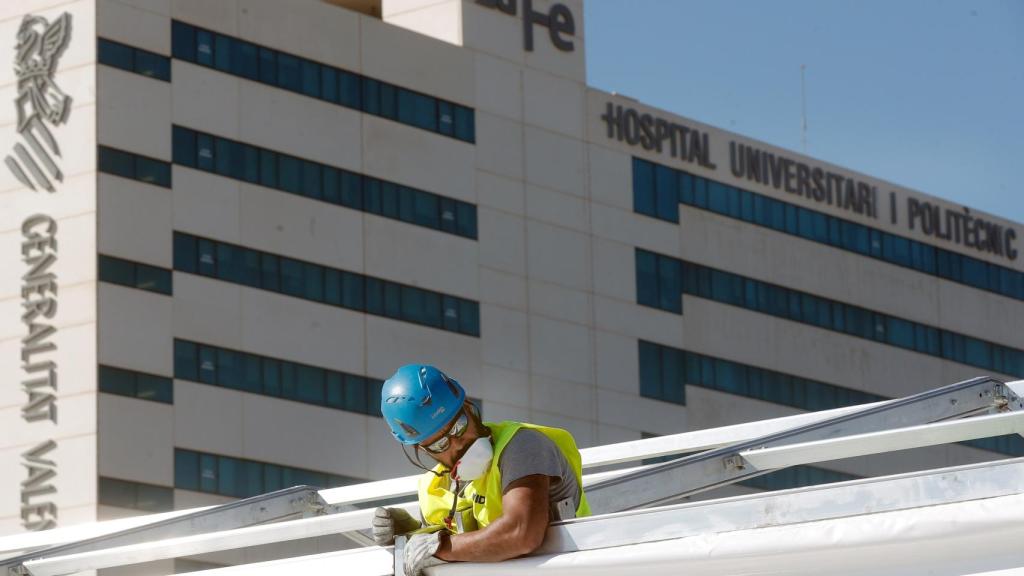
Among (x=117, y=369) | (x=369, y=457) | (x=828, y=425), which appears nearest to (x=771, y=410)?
(x=369, y=457)

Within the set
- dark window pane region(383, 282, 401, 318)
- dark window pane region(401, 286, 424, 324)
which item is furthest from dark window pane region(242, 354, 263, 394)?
dark window pane region(401, 286, 424, 324)

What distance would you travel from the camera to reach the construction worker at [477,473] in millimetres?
8789

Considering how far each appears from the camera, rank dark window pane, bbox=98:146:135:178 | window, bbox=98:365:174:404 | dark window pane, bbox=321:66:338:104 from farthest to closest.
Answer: dark window pane, bbox=321:66:338:104 → dark window pane, bbox=98:146:135:178 → window, bbox=98:365:174:404

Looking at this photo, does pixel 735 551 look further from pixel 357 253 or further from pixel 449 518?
pixel 357 253

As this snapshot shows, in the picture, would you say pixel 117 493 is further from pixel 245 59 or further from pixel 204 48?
pixel 245 59

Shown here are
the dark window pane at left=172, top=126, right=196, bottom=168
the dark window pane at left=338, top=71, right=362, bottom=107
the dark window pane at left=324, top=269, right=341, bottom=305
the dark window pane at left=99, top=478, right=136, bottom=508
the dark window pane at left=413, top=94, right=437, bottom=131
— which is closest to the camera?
the dark window pane at left=99, top=478, right=136, bottom=508

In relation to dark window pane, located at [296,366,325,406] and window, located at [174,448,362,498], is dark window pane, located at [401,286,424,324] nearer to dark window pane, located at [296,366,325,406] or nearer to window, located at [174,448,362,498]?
dark window pane, located at [296,366,325,406]

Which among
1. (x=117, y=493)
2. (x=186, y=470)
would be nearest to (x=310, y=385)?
(x=186, y=470)

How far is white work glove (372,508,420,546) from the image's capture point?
907 cm

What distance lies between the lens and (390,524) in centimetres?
908

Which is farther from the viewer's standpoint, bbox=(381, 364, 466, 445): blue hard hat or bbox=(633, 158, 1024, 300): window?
bbox=(633, 158, 1024, 300): window

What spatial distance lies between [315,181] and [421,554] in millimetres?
49733

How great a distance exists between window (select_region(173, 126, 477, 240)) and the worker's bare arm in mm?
46291

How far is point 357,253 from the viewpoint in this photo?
193ft
